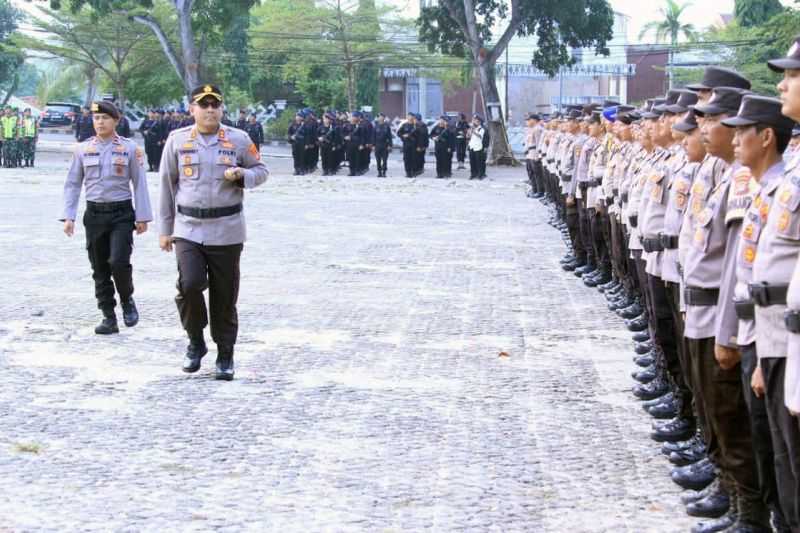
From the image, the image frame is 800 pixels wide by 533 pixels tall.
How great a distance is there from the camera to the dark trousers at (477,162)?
35875 mm

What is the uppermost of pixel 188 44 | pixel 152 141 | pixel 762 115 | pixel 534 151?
pixel 188 44

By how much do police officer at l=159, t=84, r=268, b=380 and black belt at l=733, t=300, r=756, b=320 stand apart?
15.0 ft

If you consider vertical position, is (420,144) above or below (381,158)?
above

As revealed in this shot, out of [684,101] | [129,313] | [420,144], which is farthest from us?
[420,144]

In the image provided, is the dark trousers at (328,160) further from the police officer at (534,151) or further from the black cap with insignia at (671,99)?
the black cap with insignia at (671,99)

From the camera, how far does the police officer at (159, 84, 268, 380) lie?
8.92 metres

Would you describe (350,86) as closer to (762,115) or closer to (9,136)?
(9,136)

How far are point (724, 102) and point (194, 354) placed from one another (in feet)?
14.2

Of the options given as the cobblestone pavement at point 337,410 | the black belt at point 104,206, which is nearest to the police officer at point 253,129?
the cobblestone pavement at point 337,410

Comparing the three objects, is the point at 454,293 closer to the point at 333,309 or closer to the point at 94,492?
the point at 333,309

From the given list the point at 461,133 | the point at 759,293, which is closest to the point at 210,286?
the point at 759,293

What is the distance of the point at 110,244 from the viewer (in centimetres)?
1084

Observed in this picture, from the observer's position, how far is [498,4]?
139 feet

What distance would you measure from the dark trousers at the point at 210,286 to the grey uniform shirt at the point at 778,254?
4.92 meters
